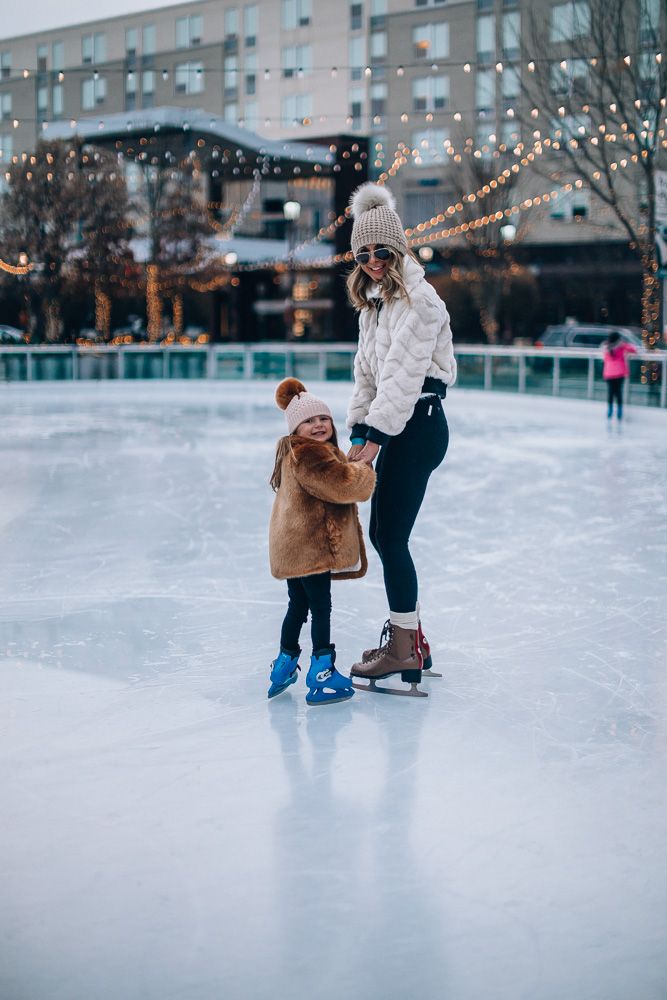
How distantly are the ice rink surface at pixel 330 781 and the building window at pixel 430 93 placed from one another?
119 feet

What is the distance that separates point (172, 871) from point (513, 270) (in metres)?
30.9

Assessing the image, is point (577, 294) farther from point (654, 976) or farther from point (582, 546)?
point (654, 976)

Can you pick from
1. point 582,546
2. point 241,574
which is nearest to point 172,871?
point 241,574

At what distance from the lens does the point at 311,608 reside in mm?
3410

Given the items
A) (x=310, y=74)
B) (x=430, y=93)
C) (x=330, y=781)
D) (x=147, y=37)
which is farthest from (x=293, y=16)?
(x=330, y=781)

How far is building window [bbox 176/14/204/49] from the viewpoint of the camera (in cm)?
4566

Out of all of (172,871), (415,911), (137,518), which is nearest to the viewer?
(415,911)

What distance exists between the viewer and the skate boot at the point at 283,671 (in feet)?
11.2

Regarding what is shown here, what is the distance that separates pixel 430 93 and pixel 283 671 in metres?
39.7

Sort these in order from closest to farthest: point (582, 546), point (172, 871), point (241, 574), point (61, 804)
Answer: point (172, 871)
point (61, 804)
point (241, 574)
point (582, 546)

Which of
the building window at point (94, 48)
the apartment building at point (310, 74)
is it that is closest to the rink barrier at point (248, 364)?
the apartment building at point (310, 74)

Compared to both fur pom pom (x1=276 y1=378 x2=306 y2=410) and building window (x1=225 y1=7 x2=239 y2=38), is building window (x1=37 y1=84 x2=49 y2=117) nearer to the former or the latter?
building window (x1=225 y1=7 x2=239 y2=38)

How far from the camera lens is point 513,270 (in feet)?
104

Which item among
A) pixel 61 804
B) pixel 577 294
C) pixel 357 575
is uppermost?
pixel 577 294
